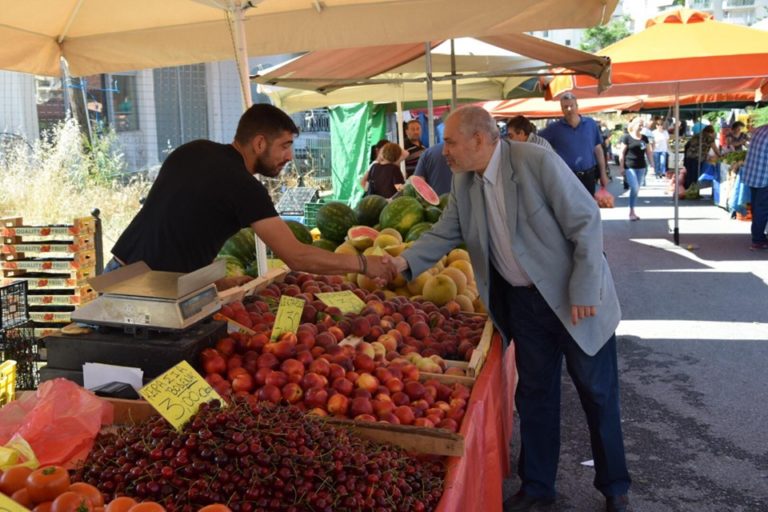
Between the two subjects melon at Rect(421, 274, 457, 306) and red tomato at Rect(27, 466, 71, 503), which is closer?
red tomato at Rect(27, 466, 71, 503)

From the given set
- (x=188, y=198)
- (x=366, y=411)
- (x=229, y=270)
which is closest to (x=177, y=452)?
(x=366, y=411)

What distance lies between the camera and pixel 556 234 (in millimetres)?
3062

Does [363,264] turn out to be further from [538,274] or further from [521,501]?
[521,501]

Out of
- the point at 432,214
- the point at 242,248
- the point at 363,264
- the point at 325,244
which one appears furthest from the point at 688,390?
the point at 242,248

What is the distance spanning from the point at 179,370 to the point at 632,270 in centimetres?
822

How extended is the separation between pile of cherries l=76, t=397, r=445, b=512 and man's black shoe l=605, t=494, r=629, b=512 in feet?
5.93

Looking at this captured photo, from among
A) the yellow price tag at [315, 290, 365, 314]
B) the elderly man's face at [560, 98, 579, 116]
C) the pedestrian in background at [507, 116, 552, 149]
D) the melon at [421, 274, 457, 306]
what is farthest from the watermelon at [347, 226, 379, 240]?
the elderly man's face at [560, 98, 579, 116]

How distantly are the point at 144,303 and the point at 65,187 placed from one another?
8.15 m

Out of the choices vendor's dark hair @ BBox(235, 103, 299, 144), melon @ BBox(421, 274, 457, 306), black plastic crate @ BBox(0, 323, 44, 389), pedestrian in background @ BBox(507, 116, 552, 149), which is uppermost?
pedestrian in background @ BBox(507, 116, 552, 149)

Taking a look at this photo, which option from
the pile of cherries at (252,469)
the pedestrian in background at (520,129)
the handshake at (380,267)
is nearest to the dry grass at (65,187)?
the pedestrian in background at (520,129)

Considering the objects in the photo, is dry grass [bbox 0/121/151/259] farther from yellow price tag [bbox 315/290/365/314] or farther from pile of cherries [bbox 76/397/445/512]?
pile of cherries [bbox 76/397/445/512]

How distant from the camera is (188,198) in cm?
310

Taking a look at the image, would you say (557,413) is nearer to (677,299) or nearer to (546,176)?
(546,176)

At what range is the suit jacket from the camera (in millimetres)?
2955
